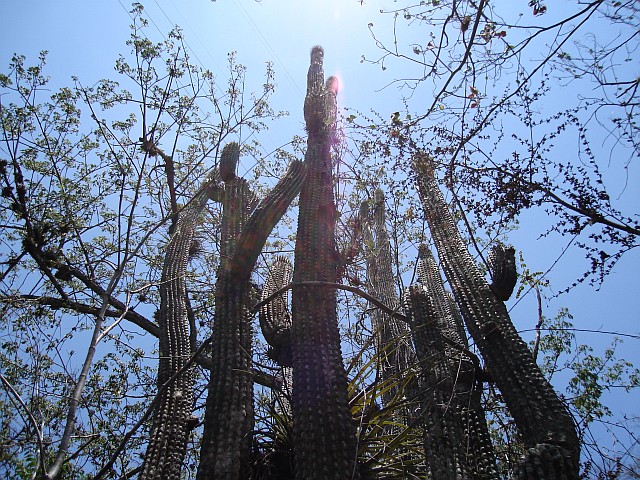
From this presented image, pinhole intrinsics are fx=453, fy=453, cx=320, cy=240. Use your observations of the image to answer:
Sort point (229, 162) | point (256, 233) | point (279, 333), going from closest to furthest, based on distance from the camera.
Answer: point (256, 233) < point (279, 333) < point (229, 162)

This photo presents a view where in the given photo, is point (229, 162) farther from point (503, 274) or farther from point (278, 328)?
point (503, 274)

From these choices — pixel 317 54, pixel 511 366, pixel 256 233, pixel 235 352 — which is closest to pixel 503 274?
pixel 511 366

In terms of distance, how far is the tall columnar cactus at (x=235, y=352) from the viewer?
12.8ft

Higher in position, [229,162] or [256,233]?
[229,162]

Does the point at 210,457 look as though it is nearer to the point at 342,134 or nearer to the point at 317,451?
the point at 317,451

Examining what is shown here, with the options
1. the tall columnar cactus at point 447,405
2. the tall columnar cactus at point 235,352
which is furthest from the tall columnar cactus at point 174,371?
the tall columnar cactus at point 447,405

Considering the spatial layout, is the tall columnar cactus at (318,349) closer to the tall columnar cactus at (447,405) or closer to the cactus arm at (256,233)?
the cactus arm at (256,233)

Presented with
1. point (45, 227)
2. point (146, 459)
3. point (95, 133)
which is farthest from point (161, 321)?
point (95, 133)

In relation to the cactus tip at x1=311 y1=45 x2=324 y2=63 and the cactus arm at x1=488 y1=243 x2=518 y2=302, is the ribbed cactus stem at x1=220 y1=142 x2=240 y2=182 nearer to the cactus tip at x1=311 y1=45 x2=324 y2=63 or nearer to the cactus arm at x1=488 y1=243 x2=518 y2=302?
the cactus tip at x1=311 y1=45 x2=324 y2=63

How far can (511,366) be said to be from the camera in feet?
15.3

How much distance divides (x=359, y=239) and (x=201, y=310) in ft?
10.8

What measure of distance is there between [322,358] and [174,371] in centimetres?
226

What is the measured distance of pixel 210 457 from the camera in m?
3.86

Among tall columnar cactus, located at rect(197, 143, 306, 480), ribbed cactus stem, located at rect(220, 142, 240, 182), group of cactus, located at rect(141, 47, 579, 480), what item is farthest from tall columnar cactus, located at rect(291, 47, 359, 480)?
ribbed cactus stem, located at rect(220, 142, 240, 182)
